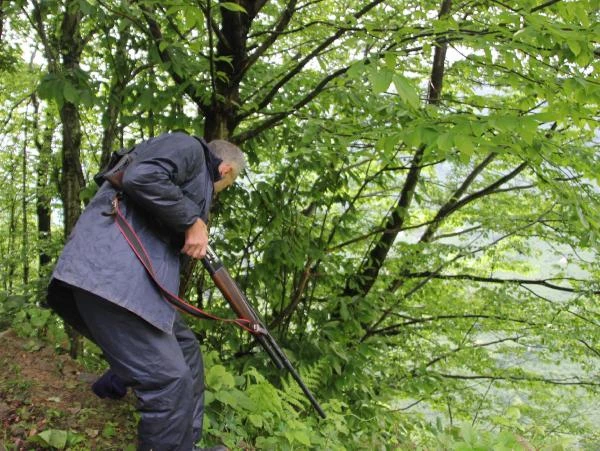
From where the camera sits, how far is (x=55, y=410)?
2.88 m

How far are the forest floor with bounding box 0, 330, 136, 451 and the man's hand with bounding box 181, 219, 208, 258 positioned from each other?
1164 mm

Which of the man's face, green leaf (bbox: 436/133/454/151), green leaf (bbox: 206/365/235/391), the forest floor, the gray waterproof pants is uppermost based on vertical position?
green leaf (bbox: 436/133/454/151)

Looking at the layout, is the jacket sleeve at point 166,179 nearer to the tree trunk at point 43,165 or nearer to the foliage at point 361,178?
the foliage at point 361,178

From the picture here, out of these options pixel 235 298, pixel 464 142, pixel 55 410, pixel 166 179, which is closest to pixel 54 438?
pixel 55 410

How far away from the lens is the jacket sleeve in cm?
219

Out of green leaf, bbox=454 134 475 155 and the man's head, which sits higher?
green leaf, bbox=454 134 475 155

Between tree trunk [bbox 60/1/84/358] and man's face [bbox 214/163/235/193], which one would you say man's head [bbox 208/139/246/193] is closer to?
man's face [bbox 214/163/235/193]

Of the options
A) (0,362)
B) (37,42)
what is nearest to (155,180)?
(0,362)

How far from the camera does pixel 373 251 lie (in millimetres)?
6270

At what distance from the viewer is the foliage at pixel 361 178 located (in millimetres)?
2766

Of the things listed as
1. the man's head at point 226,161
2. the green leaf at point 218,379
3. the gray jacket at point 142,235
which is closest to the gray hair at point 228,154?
the man's head at point 226,161

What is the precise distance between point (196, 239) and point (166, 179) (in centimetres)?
32

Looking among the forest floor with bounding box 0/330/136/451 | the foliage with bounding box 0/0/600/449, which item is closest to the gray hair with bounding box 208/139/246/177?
the foliage with bounding box 0/0/600/449

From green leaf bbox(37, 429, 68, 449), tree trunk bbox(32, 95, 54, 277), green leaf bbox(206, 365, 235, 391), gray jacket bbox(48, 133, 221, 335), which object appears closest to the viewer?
gray jacket bbox(48, 133, 221, 335)
